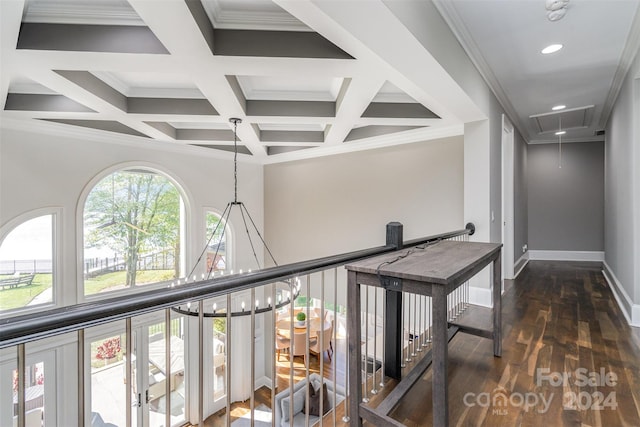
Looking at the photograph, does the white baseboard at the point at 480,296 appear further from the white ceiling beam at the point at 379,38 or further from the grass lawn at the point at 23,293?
the grass lawn at the point at 23,293

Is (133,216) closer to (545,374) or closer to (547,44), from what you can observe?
(545,374)

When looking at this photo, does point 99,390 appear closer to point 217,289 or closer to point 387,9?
point 217,289

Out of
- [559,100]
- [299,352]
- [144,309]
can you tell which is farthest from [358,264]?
[299,352]

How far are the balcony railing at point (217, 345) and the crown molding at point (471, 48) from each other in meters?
1.55

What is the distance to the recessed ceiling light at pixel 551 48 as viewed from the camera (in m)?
2.57

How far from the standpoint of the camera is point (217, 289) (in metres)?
1.00

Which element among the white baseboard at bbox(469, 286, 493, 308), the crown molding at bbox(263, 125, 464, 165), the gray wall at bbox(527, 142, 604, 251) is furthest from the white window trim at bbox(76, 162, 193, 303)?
the gray wall at bbox(527, 142, 604, 251)

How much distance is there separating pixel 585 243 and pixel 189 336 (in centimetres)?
778

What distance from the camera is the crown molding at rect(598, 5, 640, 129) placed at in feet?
7.64

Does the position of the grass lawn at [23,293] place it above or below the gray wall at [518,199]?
below

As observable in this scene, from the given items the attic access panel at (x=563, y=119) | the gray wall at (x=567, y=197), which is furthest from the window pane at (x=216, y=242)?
the gray wall at (x=567, y=197)

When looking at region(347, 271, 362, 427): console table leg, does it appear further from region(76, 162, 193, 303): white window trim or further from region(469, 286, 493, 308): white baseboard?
region(76, 162, 193, 303): white window trim

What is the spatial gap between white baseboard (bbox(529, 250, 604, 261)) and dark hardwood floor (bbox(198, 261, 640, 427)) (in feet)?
10.7

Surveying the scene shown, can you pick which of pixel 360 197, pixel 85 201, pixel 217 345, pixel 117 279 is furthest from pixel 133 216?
pixel 360 197
